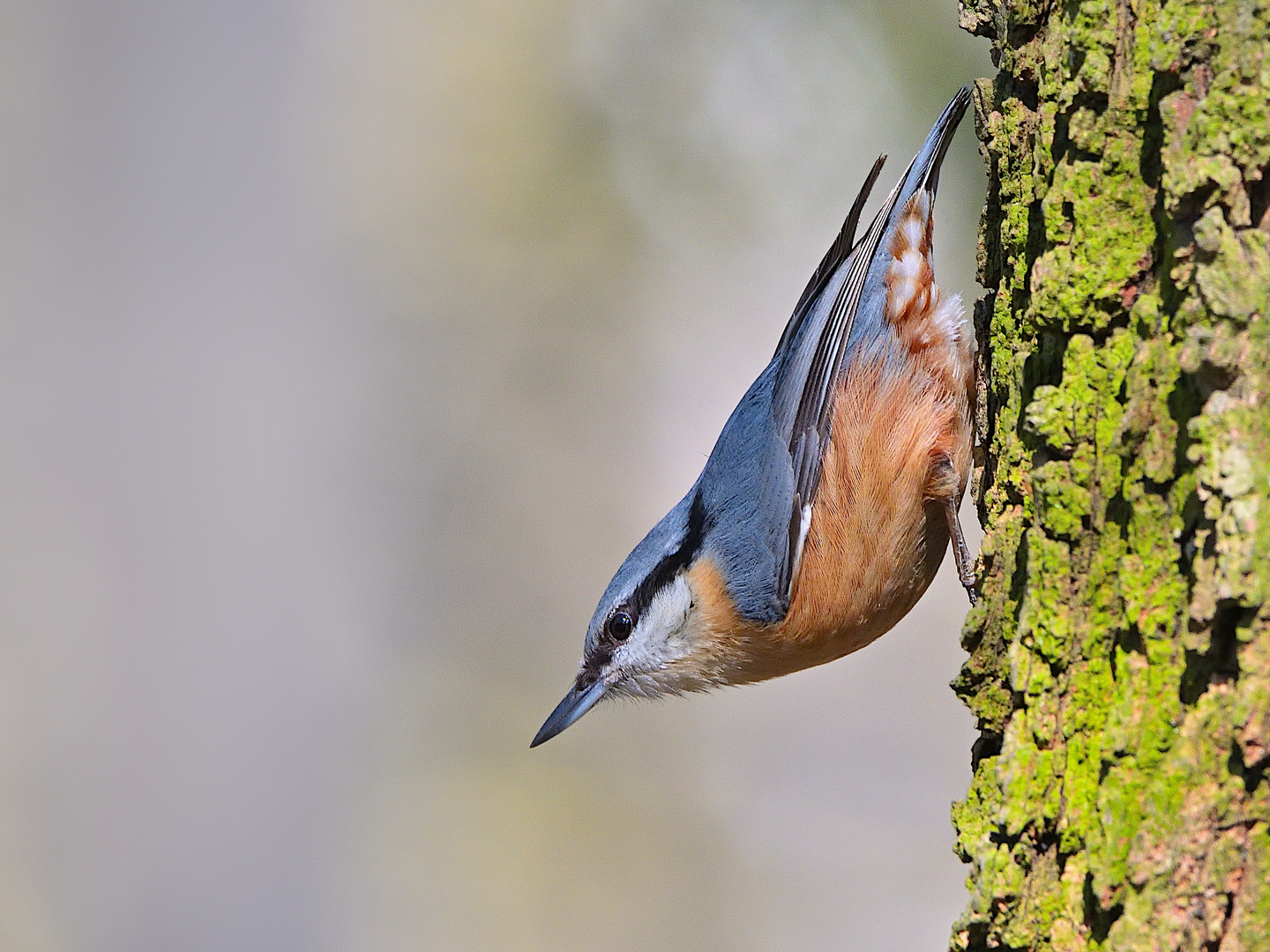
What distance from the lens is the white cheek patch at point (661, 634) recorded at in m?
2.92

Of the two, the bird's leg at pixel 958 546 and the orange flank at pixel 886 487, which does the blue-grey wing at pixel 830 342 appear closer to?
the orange flank at pixel 886 487

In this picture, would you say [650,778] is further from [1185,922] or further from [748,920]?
[1185,922]

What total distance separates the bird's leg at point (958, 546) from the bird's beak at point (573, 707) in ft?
3.36

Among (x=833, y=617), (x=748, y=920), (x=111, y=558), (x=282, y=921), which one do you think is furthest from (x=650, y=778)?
(x=833, y=617)

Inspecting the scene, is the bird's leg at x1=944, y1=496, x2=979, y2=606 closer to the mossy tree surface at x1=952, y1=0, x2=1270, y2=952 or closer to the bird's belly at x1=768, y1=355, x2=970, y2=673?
the bird's belly at x1=768, y1=355, x2=970, y2=673

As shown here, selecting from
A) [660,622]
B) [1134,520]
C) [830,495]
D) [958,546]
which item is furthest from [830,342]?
[1134,520]

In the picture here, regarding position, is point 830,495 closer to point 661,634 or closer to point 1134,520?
point 661,634

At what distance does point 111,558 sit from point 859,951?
11.9 feet

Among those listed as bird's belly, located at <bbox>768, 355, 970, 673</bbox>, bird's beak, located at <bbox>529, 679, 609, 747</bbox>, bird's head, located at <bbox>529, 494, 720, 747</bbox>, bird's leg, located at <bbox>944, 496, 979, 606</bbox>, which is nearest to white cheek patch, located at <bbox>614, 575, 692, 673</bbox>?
bird's head, located at <bbox>529, 494, 720, 747</bbox>

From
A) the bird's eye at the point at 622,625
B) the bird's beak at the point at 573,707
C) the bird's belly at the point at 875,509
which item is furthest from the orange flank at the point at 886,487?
the bird's beak at the point at 573,707

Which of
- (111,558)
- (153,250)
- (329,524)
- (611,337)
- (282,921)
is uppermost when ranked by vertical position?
(611,337)

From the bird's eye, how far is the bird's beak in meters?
0.17

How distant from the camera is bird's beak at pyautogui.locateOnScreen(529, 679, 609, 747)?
307 centimetres

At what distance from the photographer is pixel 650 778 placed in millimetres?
5484
